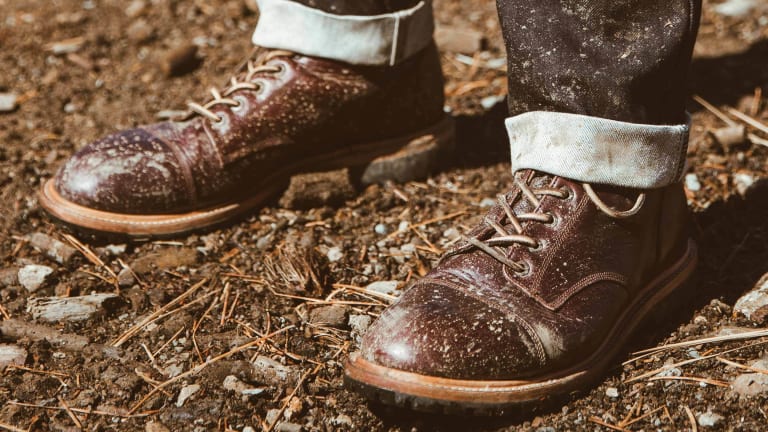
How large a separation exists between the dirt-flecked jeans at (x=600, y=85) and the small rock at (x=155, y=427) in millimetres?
945

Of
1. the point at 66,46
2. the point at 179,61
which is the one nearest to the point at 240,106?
the point at 179,61

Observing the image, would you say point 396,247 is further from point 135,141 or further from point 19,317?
point 19,317

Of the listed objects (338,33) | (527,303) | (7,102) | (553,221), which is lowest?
(7,102)

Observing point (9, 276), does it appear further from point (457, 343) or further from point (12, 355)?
point (457, 343)

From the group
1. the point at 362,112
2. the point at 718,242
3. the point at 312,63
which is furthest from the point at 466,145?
the point at 718,242

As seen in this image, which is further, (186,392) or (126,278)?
(126,278)

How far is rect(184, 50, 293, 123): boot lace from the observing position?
2.21m

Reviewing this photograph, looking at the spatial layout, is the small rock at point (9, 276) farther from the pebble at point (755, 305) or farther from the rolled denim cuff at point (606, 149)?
the pebble at point (755, 305)

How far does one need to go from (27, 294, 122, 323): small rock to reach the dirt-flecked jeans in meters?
1.09

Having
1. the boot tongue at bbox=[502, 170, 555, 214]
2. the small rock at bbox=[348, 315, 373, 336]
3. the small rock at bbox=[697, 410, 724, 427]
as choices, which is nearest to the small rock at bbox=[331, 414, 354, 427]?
the small rock at bbox=[348, 315, 373, 336]

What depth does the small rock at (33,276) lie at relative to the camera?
205 cm

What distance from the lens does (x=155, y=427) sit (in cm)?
159

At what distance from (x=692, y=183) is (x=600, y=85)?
0.99m

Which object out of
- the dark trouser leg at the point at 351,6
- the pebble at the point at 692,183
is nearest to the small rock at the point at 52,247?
the dark trouser leg at the point at 351,6
